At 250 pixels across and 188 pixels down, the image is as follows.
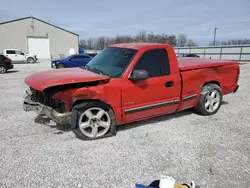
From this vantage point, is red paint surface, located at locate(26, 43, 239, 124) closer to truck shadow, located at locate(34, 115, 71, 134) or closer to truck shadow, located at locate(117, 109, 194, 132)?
truck shadow, located at locate(117, 109, 194, 132)

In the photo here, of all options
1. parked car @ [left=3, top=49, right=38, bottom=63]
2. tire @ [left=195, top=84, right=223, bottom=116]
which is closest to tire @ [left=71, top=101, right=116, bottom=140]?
tire @ [left=195, top=84, right=223, bottom=116]

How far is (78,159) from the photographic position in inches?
120

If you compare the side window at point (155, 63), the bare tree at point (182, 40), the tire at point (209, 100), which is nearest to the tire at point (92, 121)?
the side window at point (155, 63)

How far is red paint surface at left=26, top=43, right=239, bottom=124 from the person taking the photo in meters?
3.40

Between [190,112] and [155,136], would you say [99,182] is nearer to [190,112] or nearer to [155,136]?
[155,136]

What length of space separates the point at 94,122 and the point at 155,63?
1.74m

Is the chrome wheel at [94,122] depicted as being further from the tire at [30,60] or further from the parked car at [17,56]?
the tire at [30,60]

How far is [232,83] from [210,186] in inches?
153

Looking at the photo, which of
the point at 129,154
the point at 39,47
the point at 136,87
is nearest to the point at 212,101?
the point at 136,87

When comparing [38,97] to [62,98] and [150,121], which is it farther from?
[150,121]

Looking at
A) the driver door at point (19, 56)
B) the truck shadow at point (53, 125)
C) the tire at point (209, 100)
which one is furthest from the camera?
the driver door at point (19, 56)

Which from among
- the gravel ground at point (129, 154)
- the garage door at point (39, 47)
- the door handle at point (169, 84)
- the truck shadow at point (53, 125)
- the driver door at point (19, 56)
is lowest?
the gravel ground at point (129, 154)

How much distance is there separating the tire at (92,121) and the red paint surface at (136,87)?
0.12m

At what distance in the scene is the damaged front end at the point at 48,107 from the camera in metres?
3.45
